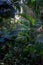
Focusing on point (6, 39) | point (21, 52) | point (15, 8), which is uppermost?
point (15, 8)

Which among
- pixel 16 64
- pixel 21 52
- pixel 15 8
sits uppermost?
pixel 15 8

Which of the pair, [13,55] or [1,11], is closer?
[1,11]

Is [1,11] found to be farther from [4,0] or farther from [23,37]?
[23,37]

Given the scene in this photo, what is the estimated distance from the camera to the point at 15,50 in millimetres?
2879

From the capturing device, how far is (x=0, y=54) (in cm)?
301

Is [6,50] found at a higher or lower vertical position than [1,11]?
lower

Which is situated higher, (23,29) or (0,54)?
(23,29)

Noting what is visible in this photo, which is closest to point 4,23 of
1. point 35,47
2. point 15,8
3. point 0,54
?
point 15,8

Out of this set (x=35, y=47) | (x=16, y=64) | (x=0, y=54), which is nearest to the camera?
(x=35, y=47)

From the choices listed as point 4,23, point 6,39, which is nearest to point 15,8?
point 4,23

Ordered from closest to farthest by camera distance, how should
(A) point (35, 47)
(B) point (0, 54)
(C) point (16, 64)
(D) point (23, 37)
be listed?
(A) point (35, 47)
(D) point (23, 37)
(C) point (16, 64)
(B) point (0, 54)

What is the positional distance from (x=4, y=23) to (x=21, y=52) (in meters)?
0.51

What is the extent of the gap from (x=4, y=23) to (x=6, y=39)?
35cm

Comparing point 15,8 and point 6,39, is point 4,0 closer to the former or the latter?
point 15,8
